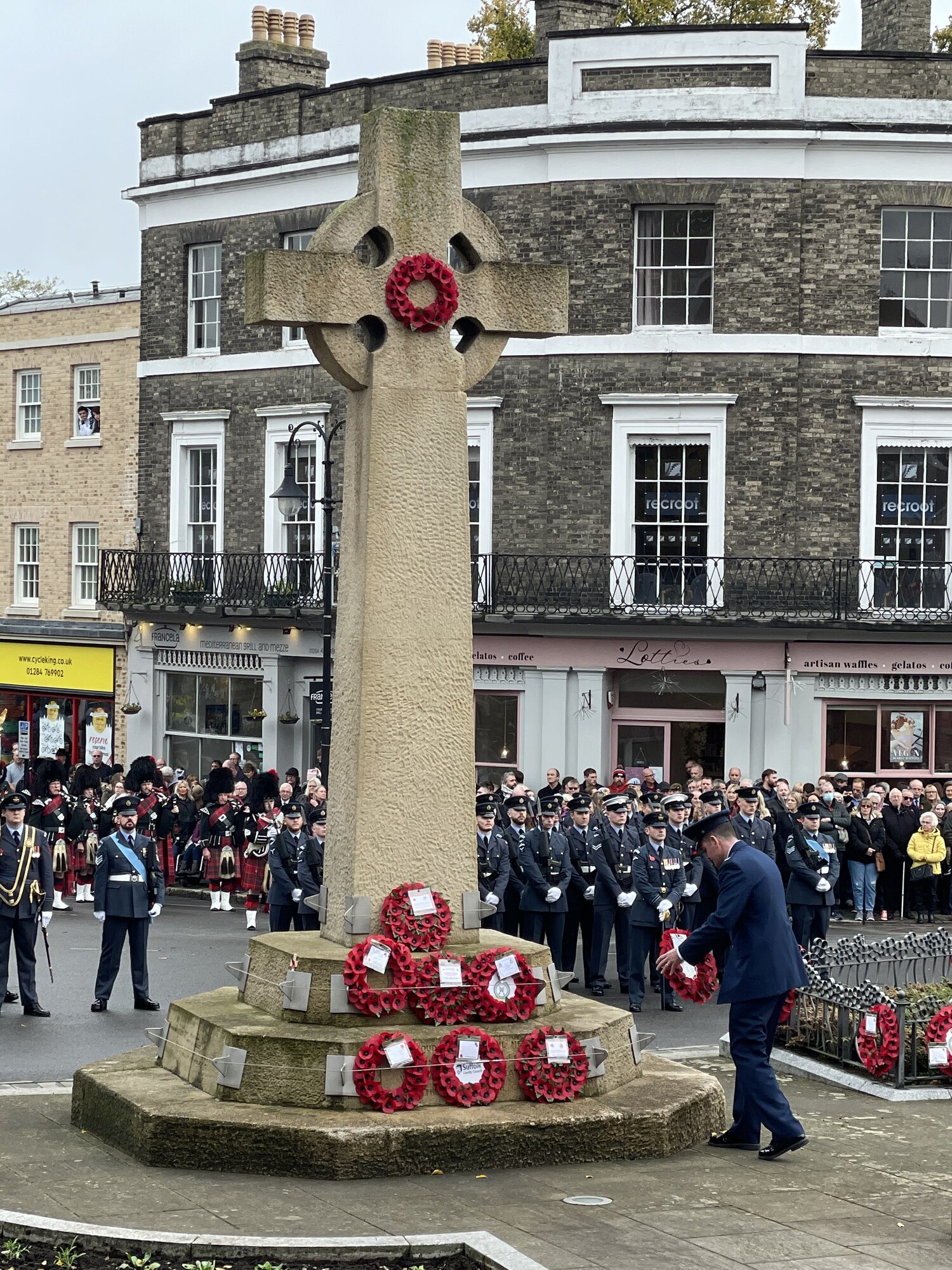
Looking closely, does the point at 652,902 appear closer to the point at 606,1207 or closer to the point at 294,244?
the point at 606,1207

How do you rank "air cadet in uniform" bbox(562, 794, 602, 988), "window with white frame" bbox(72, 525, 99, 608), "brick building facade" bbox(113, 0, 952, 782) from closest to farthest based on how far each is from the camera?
"air cadet in uniform" bbox(562, 794, 602, 988)
"brick building facade" bbox(113, 0, 952, 782)
"window with white frame" bbox(72, 525, 99, 608)

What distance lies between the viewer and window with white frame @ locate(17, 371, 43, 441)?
38.4 metres

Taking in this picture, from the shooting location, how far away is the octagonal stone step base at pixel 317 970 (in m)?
10.3

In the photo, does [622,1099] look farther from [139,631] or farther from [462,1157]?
[139,631]

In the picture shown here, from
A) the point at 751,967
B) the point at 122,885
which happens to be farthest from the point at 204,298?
the point at 751,967

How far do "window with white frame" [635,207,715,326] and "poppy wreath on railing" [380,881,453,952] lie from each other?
19684 mm

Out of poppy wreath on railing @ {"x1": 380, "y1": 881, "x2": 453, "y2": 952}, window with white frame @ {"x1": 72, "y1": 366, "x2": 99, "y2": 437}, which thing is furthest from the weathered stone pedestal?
window with white frame @ {"x1": 72, "y1": 366, "x2": 99, "y2": 437}

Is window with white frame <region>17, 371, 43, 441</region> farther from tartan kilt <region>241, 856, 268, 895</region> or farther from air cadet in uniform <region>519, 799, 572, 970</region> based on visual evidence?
air cadet in uniform <region>519, 799, 572, 970</region>

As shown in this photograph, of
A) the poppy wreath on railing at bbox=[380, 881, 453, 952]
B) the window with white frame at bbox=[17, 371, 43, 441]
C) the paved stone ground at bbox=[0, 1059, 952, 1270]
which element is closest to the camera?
the paved stone ground at bbox=[0, 1059, 952, 1270]

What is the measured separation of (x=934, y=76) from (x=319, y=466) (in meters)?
11.5

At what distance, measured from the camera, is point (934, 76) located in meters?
28.5

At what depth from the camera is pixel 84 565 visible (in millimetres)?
37438

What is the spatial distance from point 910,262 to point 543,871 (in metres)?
14.3

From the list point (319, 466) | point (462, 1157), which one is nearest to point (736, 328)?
point (319, 466)
